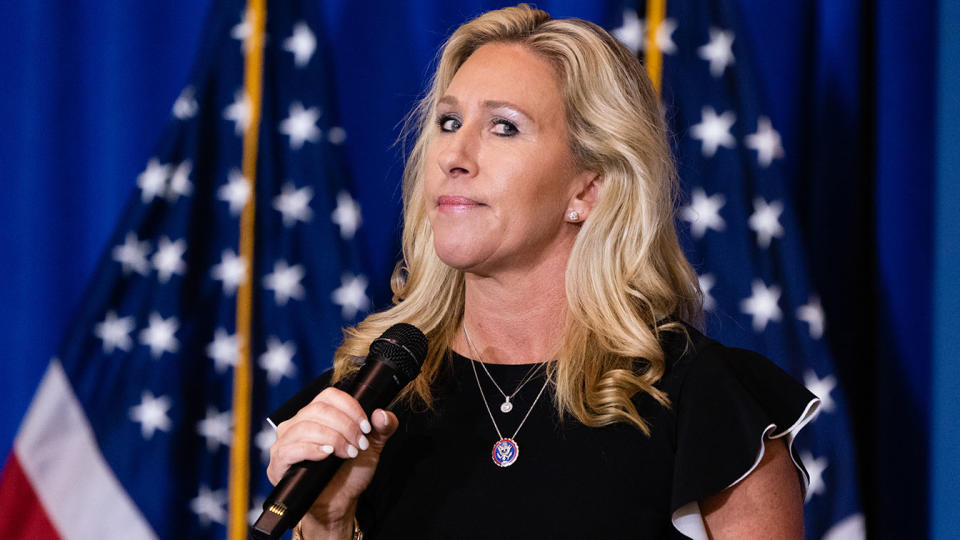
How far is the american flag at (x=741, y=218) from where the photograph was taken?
7.48 ft

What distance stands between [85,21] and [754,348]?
79.1 inches

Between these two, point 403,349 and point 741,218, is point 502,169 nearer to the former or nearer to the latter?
point 403,349

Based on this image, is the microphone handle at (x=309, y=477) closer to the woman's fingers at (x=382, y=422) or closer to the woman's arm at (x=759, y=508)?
the woman's fingers at (x=382, y=422)

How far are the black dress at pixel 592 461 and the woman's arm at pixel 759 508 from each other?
35mm

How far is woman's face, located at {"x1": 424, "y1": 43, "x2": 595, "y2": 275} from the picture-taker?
165 cm

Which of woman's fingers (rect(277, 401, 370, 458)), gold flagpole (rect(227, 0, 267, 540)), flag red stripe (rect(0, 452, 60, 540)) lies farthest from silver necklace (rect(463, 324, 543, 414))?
flag red stripe (rect(0, 452, 60, 540))

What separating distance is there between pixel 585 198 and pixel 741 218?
75 centimetres

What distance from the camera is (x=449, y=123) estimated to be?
70.4 inches

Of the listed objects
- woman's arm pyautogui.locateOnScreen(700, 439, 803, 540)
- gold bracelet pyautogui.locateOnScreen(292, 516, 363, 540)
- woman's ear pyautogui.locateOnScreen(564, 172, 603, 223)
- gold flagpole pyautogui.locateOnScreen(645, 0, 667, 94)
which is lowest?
gold bracelet pyautogui.locateOnScreen(292, 516, 363, 540)

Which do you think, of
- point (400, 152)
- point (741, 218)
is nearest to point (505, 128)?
point (741, 218)

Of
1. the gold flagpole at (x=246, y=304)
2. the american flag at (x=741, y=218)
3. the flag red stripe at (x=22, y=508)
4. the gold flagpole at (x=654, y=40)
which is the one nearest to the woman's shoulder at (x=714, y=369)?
the american flag at (x=741, y=218)

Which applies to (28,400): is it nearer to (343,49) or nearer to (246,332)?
(246,332)

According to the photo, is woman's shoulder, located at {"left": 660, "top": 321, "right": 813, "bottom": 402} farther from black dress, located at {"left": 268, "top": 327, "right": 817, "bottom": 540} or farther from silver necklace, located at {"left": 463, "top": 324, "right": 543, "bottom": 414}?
silver necklace, located at {"left": 463, "top": 324, "right": 543, "bottom": 414}

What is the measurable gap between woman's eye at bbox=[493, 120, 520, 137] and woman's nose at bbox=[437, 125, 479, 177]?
41 mm
